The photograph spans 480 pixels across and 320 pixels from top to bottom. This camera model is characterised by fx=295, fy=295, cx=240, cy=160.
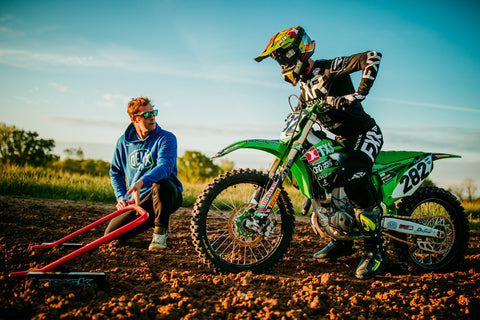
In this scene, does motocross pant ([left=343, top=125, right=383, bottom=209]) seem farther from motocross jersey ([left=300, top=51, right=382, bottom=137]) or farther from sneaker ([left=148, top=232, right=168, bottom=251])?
sneaker ([left=148, top=232, right=168, bottom=251])

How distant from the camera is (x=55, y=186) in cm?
716

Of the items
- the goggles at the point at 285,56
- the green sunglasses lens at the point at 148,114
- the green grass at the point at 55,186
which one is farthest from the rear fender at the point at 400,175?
the green grass at the point at 55,186

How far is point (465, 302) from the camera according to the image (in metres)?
2.45

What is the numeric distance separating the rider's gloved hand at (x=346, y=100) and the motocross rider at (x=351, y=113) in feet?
0.03

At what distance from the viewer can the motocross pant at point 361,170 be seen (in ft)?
10.4

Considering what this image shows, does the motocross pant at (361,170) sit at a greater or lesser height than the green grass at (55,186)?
greater

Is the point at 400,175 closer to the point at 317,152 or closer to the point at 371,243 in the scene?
the point at 371,243

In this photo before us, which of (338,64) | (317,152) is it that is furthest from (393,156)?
(338,64)

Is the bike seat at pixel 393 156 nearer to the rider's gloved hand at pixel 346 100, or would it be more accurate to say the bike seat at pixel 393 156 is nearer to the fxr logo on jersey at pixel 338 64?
the rider's gloved hand at pixel 346 100

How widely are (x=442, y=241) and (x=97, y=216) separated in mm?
5343

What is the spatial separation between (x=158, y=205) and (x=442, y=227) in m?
3.60

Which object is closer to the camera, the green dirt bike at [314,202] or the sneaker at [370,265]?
the green dirt bike at [314,202]

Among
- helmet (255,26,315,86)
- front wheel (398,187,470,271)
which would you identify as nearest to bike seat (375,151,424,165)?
front wheel (398,187,470,271)

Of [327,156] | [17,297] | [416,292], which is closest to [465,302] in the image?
[416,292]
